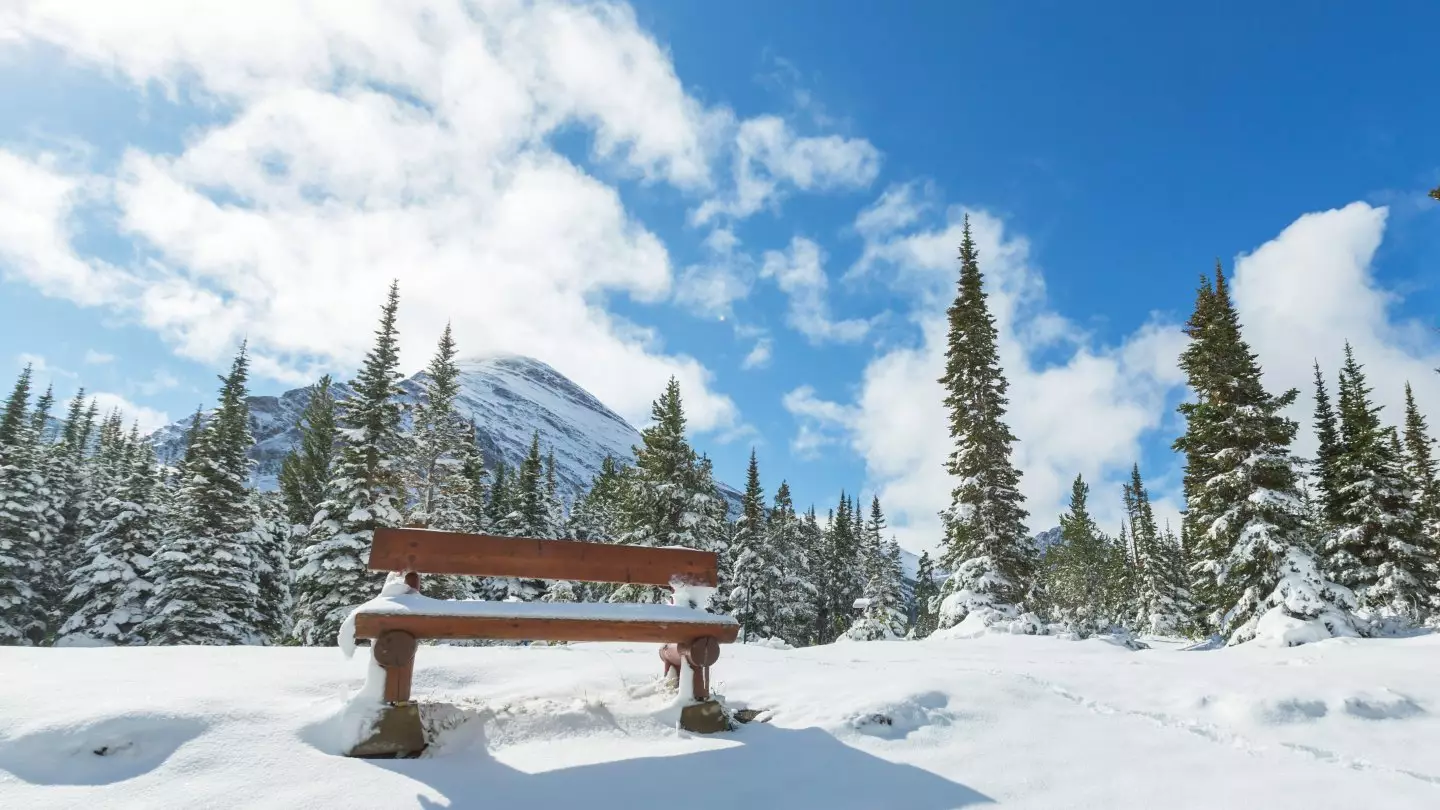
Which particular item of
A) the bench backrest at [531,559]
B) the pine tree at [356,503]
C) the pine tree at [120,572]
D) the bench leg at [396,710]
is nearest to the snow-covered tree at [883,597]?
the pine tree at [356,503]

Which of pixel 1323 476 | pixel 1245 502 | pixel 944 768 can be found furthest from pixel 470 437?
pixel 1323 476

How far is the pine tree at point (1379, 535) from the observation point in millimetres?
26328

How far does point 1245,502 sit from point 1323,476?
13250 mm

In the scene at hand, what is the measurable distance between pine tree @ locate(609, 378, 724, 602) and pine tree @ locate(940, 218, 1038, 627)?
12853 millimetres

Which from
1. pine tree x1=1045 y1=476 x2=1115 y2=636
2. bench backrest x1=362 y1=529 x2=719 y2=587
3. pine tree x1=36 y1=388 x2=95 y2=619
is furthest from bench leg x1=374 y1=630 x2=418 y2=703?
pine tree x1=1045 y1=476 x2=1115 y2=636

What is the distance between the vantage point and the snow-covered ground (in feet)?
14.5

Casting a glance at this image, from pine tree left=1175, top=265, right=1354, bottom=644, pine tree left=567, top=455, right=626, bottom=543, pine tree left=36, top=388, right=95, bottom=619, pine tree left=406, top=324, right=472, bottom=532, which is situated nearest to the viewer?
pine tree left=1175, top=265, right=1354, bottom=644

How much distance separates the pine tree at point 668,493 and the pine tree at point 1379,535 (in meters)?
24.4

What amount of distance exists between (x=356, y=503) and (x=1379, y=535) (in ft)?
124

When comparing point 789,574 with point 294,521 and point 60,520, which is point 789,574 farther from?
point 60,520

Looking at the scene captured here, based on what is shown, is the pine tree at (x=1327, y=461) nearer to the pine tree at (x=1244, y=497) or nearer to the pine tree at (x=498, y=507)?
the pine tree at (x=1244, y=497)

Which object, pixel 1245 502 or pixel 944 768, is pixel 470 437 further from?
pixel 944 768

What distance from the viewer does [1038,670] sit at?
28.4 feet

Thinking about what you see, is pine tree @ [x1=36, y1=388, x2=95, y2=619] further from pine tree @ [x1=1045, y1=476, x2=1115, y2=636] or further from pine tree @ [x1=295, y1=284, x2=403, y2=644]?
pine tree @ [x1=1045, y1=476, x2=1115, y2=636]
